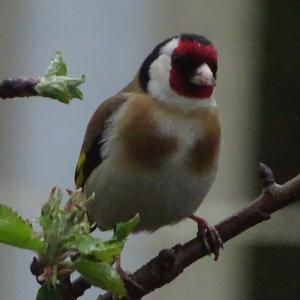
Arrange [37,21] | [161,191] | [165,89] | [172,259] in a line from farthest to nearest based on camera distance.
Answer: [37,21], [165,89], [161,191], [172,259]

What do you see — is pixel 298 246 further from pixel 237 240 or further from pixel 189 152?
pixel 189 152

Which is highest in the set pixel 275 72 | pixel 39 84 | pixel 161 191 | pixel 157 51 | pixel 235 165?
pixel 39 84

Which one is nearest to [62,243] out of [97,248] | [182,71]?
[97,248]

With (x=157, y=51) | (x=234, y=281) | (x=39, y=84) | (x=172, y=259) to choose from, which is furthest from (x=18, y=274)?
(x=39, y=84)

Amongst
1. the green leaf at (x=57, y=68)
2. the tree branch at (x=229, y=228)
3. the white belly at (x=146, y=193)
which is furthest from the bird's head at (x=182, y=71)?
the green leaf at (x=57, y=68)

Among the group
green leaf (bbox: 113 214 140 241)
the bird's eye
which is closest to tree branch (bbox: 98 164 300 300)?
green leaf (bbox: 113 214 140 241)

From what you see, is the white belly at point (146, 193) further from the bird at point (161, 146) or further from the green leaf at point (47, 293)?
the green leaf at point (47, 293)

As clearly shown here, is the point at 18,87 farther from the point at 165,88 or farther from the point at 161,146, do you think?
the point at 165,88
